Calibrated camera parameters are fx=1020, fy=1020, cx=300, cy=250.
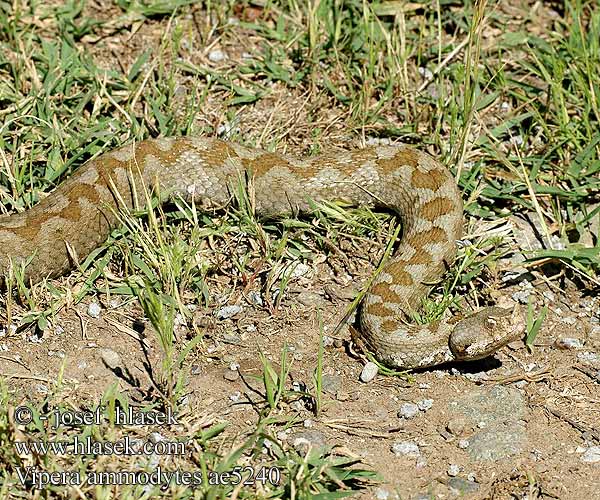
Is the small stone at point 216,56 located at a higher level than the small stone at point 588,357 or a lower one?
higher

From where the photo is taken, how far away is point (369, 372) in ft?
19.3

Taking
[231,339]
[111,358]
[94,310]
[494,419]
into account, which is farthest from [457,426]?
[94,310]

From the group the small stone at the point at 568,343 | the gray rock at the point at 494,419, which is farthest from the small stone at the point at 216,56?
the gray rock at the point at 494,419

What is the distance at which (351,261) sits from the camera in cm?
666

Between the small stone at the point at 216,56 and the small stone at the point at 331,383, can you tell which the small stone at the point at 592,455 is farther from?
the small stone at the point at 216,56

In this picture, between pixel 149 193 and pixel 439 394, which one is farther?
pixel 149 193

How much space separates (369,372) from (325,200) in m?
1.56

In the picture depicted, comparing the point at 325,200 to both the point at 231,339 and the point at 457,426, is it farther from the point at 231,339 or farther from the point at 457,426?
the point at 457,426

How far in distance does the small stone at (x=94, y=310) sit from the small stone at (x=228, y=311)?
0.72m

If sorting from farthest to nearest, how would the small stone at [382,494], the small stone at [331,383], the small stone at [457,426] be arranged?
the small stone at [331,383] → the small stone at [457,426] → the small stone at [382,494]

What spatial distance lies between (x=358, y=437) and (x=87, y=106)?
347 cm

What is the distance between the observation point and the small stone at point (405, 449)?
5.30m

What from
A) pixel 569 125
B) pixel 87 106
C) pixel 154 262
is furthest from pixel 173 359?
pixel 569 125

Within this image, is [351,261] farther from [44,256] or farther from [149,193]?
[44,256]
